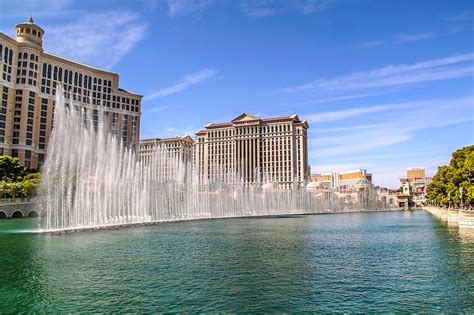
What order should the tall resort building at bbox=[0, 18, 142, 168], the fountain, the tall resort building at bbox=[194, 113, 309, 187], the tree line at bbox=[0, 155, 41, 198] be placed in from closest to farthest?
1. the fountain
2. the tree line at bbox=[0, 155, 41, 198]
3. the tall resort building at bbox=[0, 18, 142, 168]
4. the tall resort building at bbox=[194, 113, 309, 187]

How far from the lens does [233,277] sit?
59.6 ft

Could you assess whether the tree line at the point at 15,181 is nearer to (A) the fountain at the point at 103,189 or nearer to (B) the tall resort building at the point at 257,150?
(A) the fountain at the point at 103,189

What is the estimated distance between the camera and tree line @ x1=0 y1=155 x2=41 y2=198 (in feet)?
221

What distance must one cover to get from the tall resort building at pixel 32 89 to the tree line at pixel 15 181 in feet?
67.3

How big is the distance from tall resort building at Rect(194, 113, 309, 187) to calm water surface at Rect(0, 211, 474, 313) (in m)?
123

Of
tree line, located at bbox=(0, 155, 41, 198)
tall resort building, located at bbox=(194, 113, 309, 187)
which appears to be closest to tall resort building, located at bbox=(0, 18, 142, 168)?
tree line, located at bbox=(0, 155, 41, 198)

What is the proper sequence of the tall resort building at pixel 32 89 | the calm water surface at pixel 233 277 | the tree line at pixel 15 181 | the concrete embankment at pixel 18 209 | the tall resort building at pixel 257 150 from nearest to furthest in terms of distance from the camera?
the calm water surface at pixel 233 277 → the concrete embankment at pixel 18 209 → the tree line at pixel 15 181 → the tall resort building at pixel 32 89 → the tall resort building at pixel 257 150

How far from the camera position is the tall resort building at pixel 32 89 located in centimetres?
9900

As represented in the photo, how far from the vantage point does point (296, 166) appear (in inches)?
6093

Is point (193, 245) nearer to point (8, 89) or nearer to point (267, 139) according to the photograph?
point (8, 89)

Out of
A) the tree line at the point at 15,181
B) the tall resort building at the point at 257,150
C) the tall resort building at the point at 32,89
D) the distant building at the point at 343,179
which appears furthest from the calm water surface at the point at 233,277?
the distant building at the point at 343,179

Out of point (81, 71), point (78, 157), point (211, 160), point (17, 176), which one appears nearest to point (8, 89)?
point (81, 71)

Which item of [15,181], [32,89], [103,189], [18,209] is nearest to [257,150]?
[32,89]

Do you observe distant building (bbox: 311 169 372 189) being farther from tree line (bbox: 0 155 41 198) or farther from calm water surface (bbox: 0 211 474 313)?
calm water surface (bbox: 0 211 474 313)
